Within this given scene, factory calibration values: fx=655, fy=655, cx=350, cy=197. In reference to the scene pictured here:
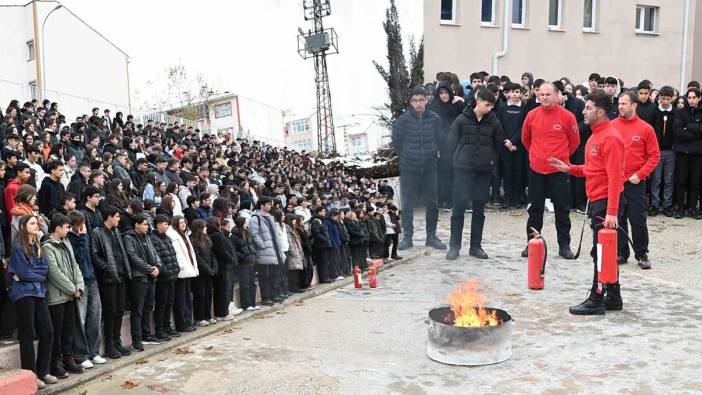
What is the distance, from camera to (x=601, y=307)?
6.64 m

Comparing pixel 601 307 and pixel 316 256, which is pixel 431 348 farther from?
pixel 316 256

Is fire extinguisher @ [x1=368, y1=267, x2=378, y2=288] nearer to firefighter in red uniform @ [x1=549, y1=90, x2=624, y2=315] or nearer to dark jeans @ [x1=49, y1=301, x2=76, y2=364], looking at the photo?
firefighter in red uniform @ [x1=549, y1=90, x2=624, y2=315]

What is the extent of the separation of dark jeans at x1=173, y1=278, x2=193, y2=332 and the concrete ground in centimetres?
43

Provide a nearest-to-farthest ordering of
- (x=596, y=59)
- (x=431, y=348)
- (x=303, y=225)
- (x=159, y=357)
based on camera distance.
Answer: (x=431, y=348), (x=159, y=357), (x=303, y=225), (x=596, y=59)

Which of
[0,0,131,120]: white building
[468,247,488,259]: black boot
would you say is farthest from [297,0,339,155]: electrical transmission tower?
[468,247,488,259]: black boot

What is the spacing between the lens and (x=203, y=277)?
7.62 meters

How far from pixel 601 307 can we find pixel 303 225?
452cm

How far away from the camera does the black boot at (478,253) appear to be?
31.5 ft

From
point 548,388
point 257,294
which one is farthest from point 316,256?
point 548,388

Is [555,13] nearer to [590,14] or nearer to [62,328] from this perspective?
[590,14]

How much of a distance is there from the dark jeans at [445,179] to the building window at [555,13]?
10.6 m

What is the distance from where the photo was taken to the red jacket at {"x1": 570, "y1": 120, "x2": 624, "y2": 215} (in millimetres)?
6273

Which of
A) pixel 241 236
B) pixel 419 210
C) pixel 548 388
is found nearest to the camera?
pixel 548 388

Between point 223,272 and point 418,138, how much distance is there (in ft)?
13.0
